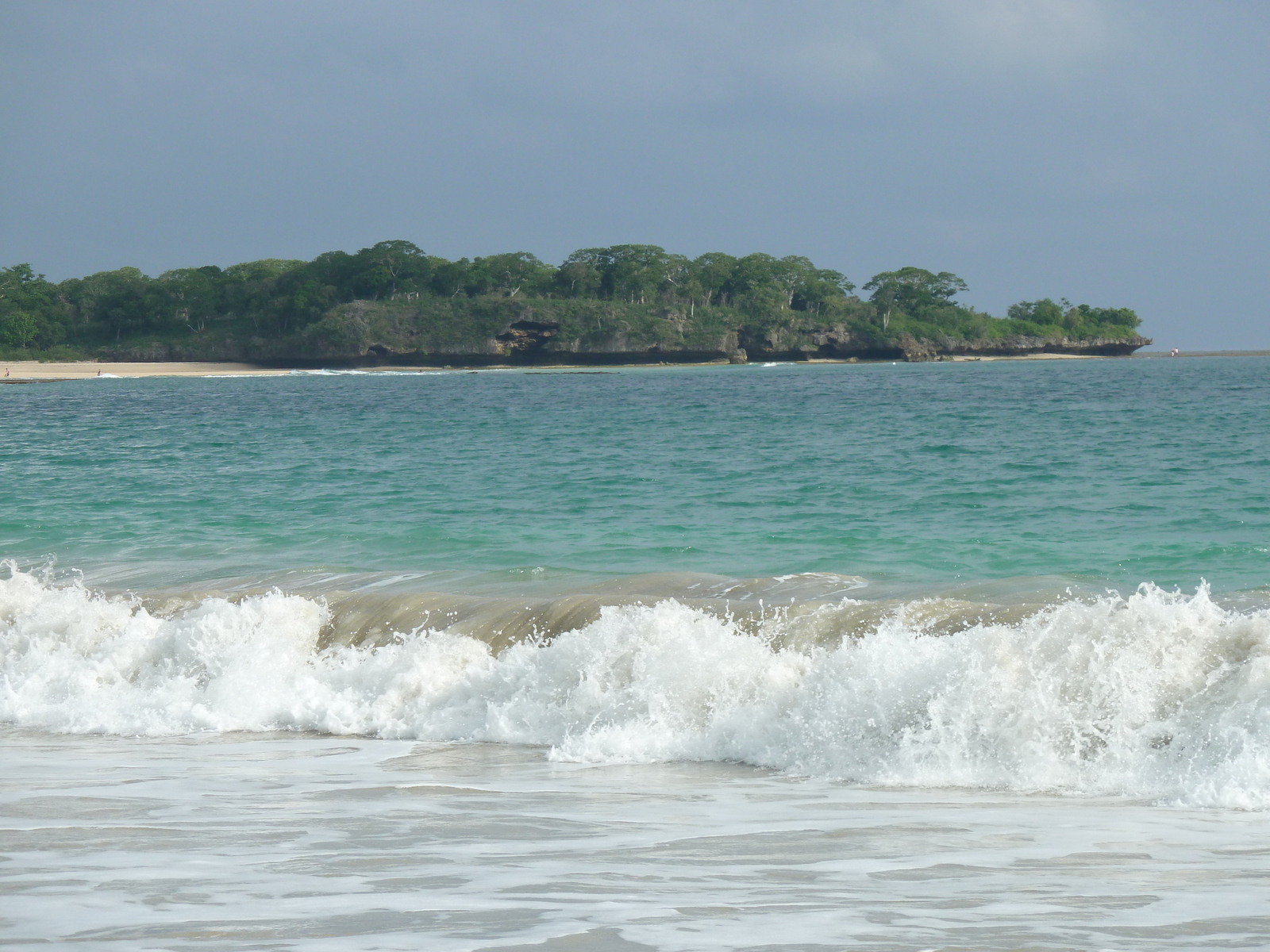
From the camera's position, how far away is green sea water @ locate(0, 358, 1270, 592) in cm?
1339

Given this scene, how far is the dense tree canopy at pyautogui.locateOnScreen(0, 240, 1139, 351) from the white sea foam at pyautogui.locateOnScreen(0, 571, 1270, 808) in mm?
144183

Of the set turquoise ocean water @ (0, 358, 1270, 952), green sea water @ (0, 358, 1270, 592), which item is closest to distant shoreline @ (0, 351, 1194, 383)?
green sea water @ (0, 358, 1270, 592)

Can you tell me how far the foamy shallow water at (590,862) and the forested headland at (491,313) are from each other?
134 meters

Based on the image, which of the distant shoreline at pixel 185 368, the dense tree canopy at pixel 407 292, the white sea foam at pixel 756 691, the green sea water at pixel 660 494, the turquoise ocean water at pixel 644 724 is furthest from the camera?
the dense tree canopy at pixel 407 292

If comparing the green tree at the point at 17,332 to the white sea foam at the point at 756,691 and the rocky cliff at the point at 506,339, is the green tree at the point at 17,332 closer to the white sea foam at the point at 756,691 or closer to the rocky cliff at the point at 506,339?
the rocky cliff at the point at 506,339

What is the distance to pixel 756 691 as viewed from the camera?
8055mm

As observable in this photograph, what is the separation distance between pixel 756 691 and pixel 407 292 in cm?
15379

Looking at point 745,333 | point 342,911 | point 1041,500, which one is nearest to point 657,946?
point 342,911

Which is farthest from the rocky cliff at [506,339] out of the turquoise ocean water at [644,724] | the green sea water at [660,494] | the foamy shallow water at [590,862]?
the foamy shallow water at [590,862]

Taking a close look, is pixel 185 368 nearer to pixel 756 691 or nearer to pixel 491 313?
pixel 491 313

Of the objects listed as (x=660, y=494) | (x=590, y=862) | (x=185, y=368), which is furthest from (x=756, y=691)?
(x=185, y=368)

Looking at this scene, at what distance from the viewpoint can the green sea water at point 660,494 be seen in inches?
527

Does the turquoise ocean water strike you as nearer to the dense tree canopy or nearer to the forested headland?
the forested headland

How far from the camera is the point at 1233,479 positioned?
20.1 meters
